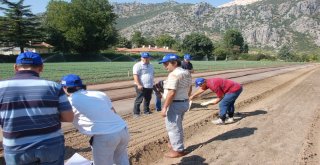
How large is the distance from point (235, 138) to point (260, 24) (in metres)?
179

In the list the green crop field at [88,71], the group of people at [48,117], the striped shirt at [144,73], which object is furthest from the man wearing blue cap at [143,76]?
the green crop field at [88,71]

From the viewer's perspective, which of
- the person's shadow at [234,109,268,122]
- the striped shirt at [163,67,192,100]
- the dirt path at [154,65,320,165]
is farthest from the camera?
the person's shadow at [234,109,268,122]

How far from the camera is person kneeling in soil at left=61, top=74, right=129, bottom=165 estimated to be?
13.7 ft

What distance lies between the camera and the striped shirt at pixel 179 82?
6.39m

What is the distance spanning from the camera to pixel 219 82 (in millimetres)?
9359

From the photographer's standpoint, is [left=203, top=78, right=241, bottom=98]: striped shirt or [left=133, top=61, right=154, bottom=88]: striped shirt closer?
[left=203, top=78, right=241, bottom=98]: striped shirt

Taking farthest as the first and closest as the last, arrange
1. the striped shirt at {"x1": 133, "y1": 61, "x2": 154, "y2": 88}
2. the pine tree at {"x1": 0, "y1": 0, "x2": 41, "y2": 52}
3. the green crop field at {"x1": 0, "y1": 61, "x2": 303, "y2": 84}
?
1. the pine tree at {"x1": 0, "y1": 0, "x2": 41, "y2": 52}
2. the green crop field at {"x1": 0, "y1": 61, "x2": 303, "y2": 84}
3. the striped shirt at {"x1": 133, "y1": 61, "x2": 154, "y2": 88}

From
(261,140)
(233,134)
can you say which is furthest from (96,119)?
(233,134)

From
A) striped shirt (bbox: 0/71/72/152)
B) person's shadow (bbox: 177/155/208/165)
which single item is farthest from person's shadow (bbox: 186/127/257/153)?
striped shirt (bbox: 0/71/72/152)

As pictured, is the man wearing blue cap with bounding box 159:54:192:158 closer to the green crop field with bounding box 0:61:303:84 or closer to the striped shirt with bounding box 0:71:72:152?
the striped shirt with bounding box 0:71:72:152

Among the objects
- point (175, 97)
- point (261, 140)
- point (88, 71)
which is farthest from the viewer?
point (88, 71)

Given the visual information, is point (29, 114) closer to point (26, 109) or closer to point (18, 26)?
point (26, 109)

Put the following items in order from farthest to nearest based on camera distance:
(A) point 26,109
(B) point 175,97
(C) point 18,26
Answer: (C) point 18,26, (B) point 175,97, (A) point 26,109

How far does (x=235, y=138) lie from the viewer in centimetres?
830
